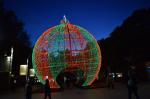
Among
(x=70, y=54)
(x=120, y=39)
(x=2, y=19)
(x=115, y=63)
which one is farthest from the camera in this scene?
(x=115, y=63)

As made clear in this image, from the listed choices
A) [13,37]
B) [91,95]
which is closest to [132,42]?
[13,37]

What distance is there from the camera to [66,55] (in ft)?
80.7

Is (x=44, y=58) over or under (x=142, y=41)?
under

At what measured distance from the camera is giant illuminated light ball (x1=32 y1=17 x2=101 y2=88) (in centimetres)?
2467

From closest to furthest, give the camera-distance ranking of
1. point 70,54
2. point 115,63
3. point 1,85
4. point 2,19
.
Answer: point 70,54 < point 1,85 < point 2,19 < point 115,63

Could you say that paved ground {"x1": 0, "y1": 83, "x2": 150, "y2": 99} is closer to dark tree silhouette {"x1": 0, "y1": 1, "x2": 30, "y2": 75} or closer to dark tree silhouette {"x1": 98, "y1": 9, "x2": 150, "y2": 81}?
dark tree silhouette {"x1": 0, "y1": 1, "x2": 30, "y2": 75}

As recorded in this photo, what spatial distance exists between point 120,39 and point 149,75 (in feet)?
26.7

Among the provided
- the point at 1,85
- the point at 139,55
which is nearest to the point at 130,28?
the point at 139,55

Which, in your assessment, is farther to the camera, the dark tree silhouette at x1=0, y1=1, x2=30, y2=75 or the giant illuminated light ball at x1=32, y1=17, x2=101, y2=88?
the dark tree silhouette at x1=0, y1=1, x2=30, y2=75

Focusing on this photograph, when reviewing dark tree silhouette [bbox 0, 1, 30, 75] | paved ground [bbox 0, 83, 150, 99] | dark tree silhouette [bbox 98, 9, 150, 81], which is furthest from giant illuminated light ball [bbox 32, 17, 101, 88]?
dark tree silhouette [bbox 98, 9, 150, 81]

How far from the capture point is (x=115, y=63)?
52.9 meters

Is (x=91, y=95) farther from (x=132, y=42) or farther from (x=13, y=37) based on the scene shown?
(x=13, y=37)

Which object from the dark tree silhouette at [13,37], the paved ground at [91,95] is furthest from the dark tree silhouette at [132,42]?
the paved ground at [91,95]

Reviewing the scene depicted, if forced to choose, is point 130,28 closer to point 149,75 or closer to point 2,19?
point 149,75
